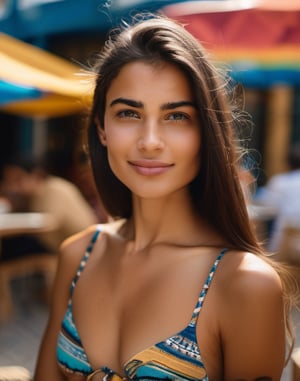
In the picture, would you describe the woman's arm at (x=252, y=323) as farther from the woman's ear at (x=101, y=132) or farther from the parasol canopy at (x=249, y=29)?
the parasol canopy at (x=249, y=29)

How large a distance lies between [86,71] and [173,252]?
655mm

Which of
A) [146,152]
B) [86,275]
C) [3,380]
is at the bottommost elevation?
[3,380]

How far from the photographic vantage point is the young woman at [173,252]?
1.51 meters

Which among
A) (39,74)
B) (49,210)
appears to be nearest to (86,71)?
(39,74)

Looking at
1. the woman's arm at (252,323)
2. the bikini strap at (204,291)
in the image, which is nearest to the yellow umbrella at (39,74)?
the bikini strap at (204,291)

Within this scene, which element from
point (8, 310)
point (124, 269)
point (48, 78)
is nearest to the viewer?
point (124, 269)

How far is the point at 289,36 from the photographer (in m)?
4.47

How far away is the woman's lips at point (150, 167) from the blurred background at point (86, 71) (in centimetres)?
40

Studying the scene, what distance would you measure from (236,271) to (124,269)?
41cm

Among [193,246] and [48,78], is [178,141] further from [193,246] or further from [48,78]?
[48,78]

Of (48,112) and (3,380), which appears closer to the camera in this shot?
(3,380)

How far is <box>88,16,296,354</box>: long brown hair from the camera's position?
162cm

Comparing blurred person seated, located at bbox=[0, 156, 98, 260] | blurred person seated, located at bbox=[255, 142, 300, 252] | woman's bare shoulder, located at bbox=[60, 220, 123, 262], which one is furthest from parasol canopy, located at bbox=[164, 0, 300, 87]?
woman's bare shoulder, located at bbox=[60, 220, 123, 262]

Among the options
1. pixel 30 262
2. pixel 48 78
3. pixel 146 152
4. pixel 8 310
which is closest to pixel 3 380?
pixel 146 152
